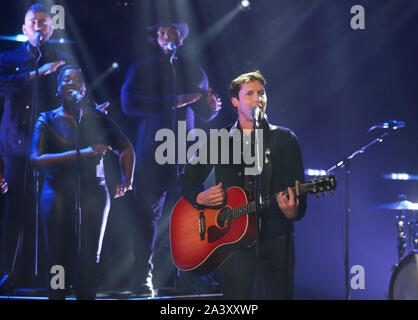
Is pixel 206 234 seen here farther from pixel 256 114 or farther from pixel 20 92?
pixel 20 92

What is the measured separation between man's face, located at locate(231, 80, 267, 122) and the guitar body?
58 centimetres

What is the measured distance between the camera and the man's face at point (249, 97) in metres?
3.68

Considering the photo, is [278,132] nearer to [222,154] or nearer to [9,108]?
[222,154]

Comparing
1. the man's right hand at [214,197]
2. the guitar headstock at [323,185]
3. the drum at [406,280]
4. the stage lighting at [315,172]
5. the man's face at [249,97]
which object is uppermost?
the man's face at [249,97]

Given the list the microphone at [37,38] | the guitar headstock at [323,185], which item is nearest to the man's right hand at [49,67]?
the microphone at [37,38]

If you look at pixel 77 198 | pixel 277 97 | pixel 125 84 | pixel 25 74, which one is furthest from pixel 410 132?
pixel 25 74

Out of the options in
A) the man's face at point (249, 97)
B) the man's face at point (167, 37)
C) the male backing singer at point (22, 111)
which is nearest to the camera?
the man's face at point (249, 97)

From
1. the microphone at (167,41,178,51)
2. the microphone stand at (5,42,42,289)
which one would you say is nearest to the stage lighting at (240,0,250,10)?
the microphone at (167,41,178,51)

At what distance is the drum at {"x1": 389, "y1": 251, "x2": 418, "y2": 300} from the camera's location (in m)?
4.45

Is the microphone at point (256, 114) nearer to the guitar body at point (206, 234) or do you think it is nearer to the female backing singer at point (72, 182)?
the guitar body at point (206, 234)

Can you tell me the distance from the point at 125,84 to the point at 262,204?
2877mm

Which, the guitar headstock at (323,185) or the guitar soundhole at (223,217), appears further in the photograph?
the guitar soundhole at (223,217)

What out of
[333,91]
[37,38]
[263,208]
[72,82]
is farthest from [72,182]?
[333,91]

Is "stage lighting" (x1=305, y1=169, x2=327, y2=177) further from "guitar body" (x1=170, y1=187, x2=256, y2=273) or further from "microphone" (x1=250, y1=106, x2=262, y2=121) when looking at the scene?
"microphone" (x1=250, y1=106, x2=262, y2=121)
